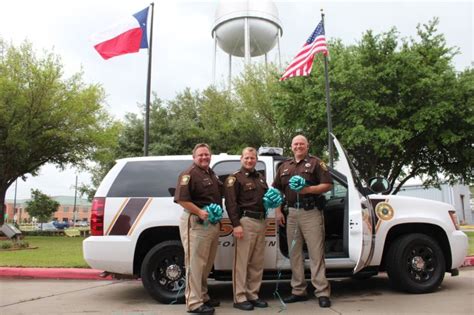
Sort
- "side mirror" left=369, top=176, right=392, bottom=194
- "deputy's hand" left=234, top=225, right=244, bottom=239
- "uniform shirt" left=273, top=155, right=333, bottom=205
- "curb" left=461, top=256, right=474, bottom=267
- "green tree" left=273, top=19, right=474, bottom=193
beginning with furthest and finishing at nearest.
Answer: "green tree" left=273, top=19, right=474, bottom=193 < "curb" left=461, top=256, right=474, bottom=267 < "side mirror" left=369, top=176, right=392, bottom=194 < "uniform shirt" left=273, top=155, right=333, bottom=205 < "deputy's hand" left=234, top=225, right=244, bottom=239

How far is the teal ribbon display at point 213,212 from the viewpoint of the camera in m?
5.07

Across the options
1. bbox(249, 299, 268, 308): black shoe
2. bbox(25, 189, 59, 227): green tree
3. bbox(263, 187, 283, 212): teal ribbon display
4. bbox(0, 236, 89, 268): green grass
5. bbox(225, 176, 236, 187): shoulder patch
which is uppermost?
bbox(25, 189, 59, 227): green tree

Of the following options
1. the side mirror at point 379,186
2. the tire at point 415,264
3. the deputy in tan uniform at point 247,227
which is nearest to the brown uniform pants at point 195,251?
the deputy in tan uniform at point 247,227

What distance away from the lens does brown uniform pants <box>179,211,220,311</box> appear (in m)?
5.12

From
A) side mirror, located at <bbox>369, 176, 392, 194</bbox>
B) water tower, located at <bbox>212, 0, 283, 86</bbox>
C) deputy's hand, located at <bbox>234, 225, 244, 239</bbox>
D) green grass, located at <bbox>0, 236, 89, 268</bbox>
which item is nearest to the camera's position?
deputy's hand, located at <bbox>234, 225, 244, 239</bbox>

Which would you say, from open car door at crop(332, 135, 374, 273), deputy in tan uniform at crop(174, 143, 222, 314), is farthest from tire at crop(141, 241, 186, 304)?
open car door at crop(332, 135, 374, 273)

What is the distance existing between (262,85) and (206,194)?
20.5 meters

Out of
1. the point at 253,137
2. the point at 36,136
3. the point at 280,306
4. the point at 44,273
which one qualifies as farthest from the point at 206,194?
the point at 253,137

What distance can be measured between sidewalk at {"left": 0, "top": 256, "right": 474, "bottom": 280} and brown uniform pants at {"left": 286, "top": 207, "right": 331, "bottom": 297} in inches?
163

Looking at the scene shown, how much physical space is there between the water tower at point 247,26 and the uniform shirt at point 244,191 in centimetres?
3120

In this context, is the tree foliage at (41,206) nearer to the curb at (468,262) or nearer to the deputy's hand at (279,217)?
the curb at (468,262)

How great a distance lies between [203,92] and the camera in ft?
93.9

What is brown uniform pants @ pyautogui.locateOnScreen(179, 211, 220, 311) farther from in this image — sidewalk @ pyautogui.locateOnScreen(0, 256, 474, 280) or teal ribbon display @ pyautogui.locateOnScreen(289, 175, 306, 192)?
sidewalk @ pyautogui.locateOnScreen(0, 256, 474, 280)

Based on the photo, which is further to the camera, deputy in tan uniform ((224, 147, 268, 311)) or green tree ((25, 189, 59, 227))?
green tree ((25, 189, 59, 227))
